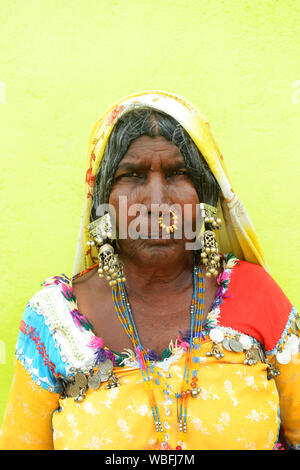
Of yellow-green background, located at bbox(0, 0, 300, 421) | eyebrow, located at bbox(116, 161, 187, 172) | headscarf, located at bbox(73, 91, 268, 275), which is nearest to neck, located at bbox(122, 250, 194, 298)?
headscarf, located at bbox(73, 91, 268, 275)

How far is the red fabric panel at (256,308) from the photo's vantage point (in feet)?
5.74

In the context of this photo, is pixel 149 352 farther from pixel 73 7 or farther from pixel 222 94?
pixel 73 7

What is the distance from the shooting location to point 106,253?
5.86ft

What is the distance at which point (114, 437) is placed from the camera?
1586 millimetres

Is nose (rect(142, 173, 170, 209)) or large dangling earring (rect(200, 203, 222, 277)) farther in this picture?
large dangling earring (rect(200, 203, 222, 277))

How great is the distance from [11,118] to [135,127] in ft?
3.24

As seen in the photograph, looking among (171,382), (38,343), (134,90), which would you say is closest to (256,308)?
(171,382)

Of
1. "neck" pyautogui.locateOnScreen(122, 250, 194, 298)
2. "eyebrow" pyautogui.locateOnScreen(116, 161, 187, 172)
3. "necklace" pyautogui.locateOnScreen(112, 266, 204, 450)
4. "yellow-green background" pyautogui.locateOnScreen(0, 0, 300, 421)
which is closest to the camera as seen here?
"necklace" pyautogui.locateOnScreen(112, 266, 204, 450)

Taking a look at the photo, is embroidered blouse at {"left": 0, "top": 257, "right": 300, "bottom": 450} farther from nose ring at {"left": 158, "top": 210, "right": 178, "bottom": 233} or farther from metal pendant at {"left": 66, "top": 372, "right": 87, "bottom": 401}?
nose ring at {"left": 158, "top": 210, "right": 178, "bottom": 233}

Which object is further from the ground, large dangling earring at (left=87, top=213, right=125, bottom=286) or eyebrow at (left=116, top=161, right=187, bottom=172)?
eyebrow at (left=116, top=161, right=187, bottom=172)

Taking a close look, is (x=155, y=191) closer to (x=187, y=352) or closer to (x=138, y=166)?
(x=138, y=166)

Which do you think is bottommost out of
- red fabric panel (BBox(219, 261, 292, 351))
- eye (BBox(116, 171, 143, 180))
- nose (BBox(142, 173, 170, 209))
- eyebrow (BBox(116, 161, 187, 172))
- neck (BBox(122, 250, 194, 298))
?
red fabric panel (BBox(219, 261, 292, 351))

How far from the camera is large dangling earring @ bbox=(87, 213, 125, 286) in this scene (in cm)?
177

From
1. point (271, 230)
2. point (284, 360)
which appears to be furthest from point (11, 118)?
point (284, 360)
